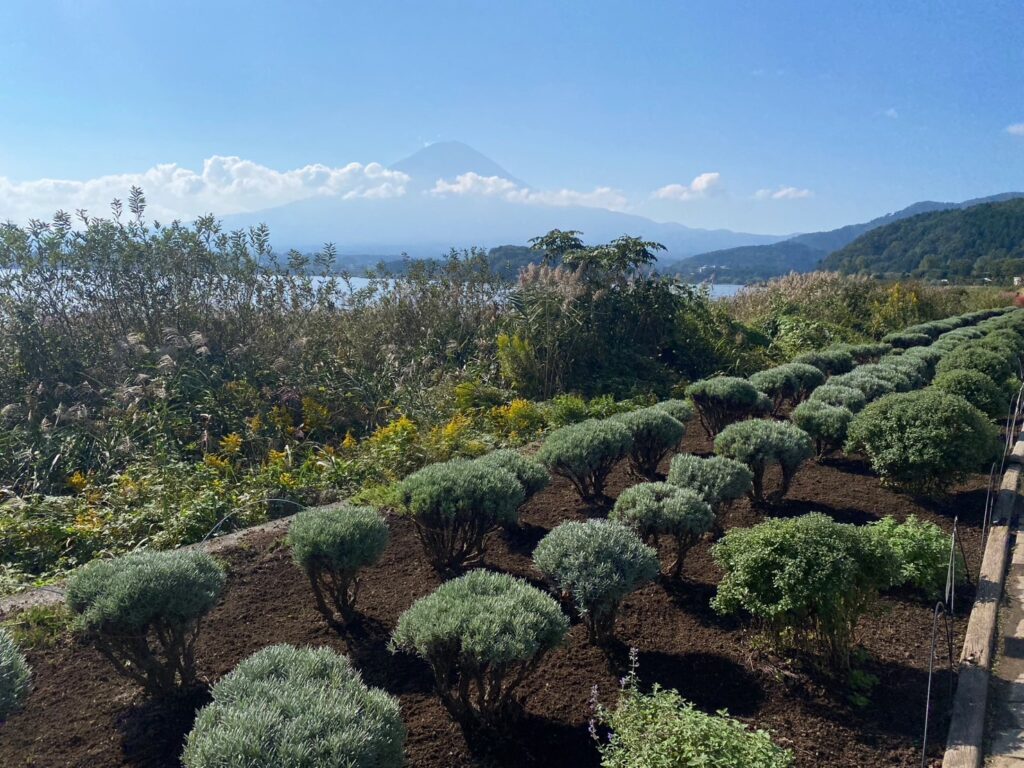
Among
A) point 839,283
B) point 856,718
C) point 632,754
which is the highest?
point 839,283

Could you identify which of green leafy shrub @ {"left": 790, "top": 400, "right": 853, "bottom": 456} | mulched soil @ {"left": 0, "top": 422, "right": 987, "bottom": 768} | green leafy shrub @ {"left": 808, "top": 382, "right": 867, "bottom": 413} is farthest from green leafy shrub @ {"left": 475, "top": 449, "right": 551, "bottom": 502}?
green leafy shrub @ {"left": 808, "top": 382, "right": 867, "bottom": 413}

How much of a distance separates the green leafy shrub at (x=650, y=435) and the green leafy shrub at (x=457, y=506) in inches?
71.5

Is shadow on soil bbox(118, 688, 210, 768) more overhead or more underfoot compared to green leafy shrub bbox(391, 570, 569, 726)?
more underfoot

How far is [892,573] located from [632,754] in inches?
71.9

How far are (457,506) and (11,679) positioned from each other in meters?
2.19

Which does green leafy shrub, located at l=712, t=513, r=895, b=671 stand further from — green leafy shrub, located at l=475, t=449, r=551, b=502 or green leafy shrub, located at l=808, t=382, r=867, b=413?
green leafy shrub, located at l=808, t=382, r=867, b=413

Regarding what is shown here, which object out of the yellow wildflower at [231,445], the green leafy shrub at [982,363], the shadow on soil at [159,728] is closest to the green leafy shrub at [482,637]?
the shadow on soil at [159,728]

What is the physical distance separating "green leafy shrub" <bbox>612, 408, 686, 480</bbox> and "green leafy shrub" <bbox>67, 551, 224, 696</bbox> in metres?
3.58

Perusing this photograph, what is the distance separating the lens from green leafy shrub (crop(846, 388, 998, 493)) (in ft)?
16.7

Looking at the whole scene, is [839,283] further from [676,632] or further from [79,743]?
[79,743]

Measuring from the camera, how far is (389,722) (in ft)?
6.87

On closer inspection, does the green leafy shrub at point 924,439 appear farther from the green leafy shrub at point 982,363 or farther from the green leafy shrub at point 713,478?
the green leafy shrub at point 982,363

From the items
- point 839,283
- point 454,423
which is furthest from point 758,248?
point 454,423

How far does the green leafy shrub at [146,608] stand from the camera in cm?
273
